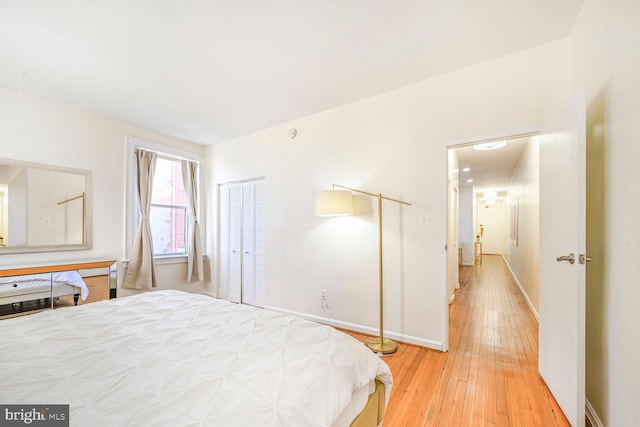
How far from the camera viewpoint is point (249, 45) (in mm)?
2156

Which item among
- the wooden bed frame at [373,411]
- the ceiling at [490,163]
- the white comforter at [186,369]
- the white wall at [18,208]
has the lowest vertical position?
the wooden bed frame at [373,411]

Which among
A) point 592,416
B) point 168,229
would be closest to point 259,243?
point 168,229

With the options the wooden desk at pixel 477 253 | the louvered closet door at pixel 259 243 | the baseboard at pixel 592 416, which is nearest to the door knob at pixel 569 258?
the baseboard at pixel 592 416

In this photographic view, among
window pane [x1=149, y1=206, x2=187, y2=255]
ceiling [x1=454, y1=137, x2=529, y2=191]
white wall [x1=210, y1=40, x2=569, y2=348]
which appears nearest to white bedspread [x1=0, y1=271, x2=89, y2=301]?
window pane [x1=149, y1=206, x2=187, y2=255]

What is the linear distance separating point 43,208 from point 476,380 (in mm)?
4488

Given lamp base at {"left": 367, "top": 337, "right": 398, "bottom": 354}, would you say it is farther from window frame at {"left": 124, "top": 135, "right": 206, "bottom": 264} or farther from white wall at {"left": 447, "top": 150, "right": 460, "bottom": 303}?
window frame at {"left": 124, "top": 135, "right": 206, "bottom": 264}

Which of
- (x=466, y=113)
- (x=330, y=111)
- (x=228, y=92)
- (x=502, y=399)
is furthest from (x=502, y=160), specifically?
(x=228, y=92)

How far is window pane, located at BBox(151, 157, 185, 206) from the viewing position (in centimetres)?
414

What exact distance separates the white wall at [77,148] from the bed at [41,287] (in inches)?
10.1

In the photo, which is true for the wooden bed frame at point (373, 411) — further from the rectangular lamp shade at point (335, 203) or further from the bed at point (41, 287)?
the bed at point (41, 287)

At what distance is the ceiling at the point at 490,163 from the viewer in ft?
15.3

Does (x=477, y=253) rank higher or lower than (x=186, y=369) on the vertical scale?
lower

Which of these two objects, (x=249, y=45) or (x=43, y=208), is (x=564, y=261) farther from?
(x=43, y=208)

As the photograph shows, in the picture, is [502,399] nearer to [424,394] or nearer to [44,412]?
[424,394]
